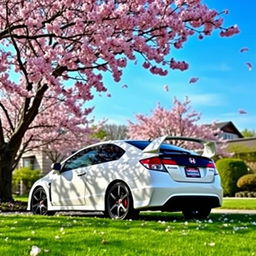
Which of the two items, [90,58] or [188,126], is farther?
[188,126]

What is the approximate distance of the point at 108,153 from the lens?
28.8ft

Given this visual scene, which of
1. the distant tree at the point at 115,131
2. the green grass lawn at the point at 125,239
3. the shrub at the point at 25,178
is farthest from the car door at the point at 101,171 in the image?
the distant tree at the point at 115,131

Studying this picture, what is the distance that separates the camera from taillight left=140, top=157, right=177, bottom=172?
7.73 metres

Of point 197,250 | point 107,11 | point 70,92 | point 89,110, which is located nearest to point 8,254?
point 197,250

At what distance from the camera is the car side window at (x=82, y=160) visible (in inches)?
358

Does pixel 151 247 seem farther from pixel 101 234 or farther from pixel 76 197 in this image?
pixel 76 197

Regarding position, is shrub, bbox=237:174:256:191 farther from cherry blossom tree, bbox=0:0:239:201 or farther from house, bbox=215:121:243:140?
house, bbox=215:121:243:140

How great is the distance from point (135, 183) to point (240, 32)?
5460mm

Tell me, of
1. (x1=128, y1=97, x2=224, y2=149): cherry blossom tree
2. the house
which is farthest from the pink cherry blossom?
the house

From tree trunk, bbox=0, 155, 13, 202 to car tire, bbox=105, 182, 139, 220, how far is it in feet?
20.9

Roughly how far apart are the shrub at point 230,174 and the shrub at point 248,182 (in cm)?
57

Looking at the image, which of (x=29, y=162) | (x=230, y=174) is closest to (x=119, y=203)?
(x=230, y=174)

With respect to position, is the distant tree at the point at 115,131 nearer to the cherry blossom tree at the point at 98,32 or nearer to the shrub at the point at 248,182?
the shrub at the point at 248,182

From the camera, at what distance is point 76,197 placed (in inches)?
360
